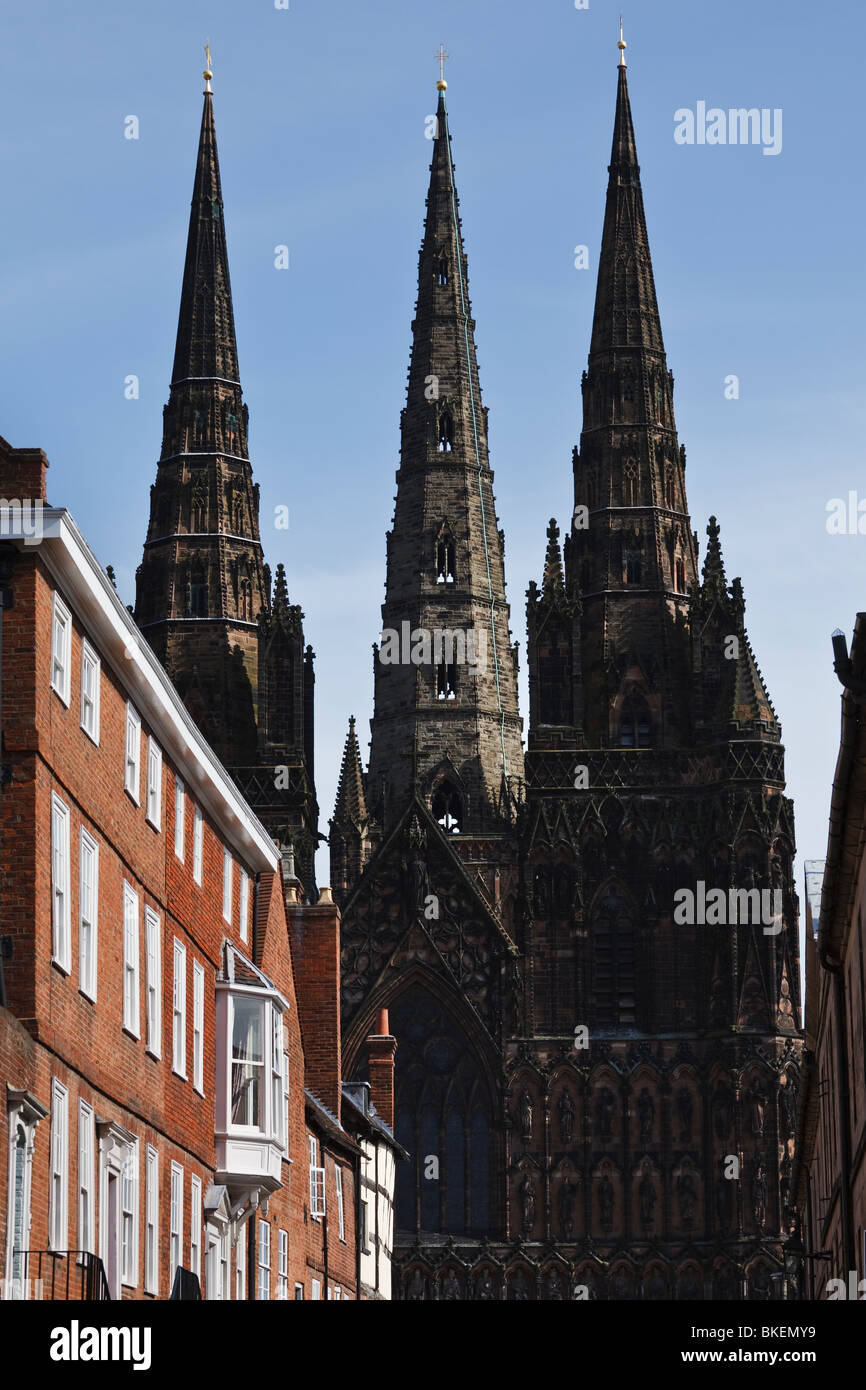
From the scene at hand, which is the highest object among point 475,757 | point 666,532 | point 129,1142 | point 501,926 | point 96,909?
point 666,532

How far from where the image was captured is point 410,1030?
339 ft

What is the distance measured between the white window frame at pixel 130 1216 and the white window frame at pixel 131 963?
4.87 feet

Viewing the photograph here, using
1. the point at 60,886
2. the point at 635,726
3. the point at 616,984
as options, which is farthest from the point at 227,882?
the point at 635,726

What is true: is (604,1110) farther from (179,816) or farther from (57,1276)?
(57,1276)

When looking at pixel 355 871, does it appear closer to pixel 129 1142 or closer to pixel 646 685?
pixel 646 685

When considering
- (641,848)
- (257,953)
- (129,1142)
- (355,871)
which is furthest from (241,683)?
(129,1142)

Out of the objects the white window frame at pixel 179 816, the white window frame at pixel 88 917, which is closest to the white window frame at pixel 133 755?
the white window frame at pixel 88 917

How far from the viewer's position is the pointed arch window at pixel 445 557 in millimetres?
114562

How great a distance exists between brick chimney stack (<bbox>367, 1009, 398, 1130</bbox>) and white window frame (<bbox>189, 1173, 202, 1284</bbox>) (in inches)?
1611

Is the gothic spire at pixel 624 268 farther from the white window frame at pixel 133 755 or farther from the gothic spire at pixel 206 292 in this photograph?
the white window frame at pixel 133 755

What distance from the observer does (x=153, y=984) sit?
36.2m

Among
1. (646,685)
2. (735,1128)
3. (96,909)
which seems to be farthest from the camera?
(646,685)

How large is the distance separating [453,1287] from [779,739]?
75.1 ft

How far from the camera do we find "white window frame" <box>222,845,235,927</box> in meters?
43.4
